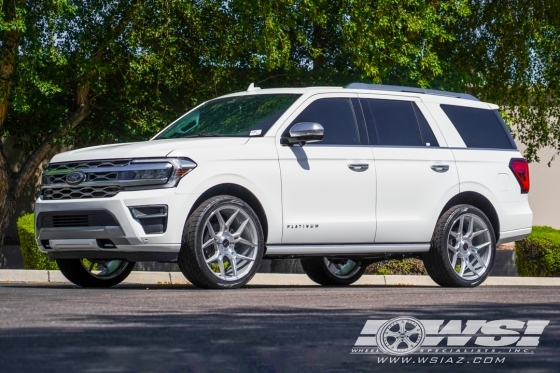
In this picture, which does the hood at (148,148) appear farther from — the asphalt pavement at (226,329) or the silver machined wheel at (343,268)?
the silver machined wheel at (343,268)

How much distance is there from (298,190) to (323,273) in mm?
2579

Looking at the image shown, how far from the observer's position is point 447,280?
12445 millimetres

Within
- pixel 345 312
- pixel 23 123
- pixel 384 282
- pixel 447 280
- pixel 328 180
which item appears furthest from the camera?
pixel 23 123

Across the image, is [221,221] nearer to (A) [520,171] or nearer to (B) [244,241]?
(B) [244,241]

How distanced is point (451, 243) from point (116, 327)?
642 cm

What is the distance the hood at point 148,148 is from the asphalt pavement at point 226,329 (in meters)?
1.40

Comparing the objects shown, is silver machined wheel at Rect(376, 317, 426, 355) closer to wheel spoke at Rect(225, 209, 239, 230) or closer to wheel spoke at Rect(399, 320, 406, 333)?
wheel spoke at Rect(399, 320, 406, 333)

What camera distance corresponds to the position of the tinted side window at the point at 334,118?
468 inches

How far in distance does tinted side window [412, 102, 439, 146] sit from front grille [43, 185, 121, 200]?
3.62 metres

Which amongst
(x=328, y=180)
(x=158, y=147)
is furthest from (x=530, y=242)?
(x=158, y=147)

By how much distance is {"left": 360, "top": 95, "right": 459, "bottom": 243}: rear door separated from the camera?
39.7ft

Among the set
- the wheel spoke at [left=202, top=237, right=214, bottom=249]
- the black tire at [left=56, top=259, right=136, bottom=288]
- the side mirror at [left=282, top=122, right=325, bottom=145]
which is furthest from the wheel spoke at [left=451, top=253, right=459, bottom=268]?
the black tire at [left=56, top=259, right=136, bottom=288]

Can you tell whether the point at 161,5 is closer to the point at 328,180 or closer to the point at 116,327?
the point at 328,180

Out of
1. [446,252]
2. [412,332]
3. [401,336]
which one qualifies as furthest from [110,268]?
[401,336]
